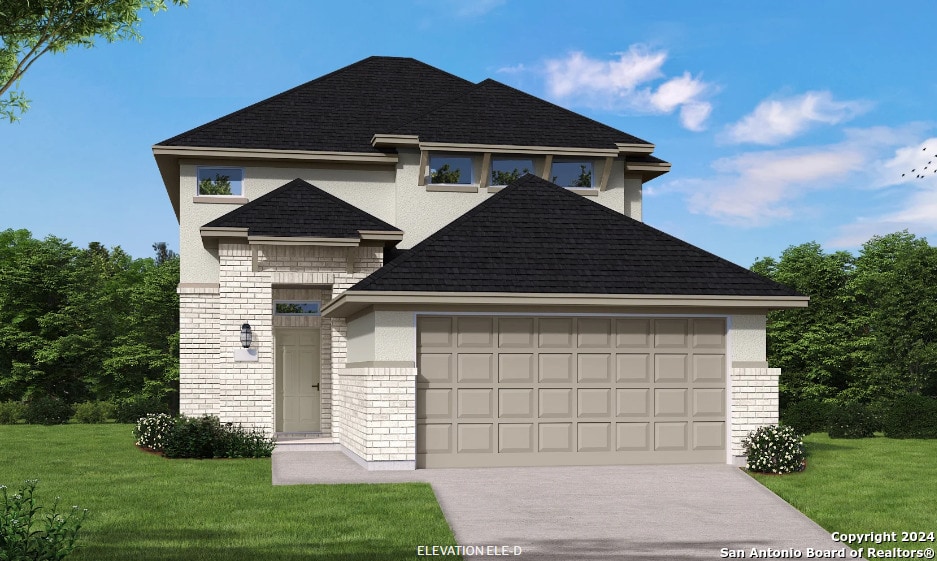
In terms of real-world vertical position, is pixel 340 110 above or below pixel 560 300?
above

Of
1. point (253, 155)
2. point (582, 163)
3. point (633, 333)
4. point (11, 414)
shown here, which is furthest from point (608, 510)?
point (11, 414)

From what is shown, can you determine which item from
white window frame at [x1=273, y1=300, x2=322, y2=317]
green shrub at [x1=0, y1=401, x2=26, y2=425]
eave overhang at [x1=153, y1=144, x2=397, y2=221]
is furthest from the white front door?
green shrub at [x1=0, y1=401, x2=26, y2=425]

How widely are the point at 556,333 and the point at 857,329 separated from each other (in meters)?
30.9

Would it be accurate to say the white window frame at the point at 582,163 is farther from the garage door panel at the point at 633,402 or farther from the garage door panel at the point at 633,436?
the garage door panel at the point at 633,436

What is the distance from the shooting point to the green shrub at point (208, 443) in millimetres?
21203

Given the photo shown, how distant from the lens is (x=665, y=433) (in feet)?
61.8

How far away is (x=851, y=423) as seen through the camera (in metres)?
28.4

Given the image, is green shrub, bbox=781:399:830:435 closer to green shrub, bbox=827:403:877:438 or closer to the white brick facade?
green shrub, bbox=827:403:877:438

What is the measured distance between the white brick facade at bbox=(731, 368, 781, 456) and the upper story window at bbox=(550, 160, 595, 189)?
8.76 m

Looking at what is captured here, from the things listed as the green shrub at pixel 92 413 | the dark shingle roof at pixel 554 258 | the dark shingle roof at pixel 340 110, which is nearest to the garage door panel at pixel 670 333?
the dark shingle roof at pixel 554 258

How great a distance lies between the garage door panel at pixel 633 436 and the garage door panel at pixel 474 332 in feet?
9.76

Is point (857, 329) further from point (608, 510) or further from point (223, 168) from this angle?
point (608, 510)

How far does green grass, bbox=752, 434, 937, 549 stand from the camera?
13772 mm

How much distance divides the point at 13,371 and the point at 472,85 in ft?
89.9
